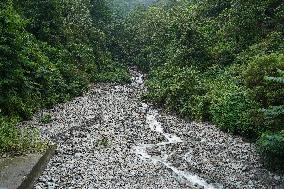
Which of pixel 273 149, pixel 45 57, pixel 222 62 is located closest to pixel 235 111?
pixel 273 149

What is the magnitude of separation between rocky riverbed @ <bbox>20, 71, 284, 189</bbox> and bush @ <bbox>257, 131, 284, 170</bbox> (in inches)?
18.8

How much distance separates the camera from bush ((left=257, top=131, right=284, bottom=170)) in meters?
15.2

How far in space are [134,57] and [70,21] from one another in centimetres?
1199

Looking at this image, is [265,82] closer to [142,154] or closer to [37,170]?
[142,154]

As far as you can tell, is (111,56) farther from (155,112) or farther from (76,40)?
(155,112)

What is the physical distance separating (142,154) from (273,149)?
6513 mm

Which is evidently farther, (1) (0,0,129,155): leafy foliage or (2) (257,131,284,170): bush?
(1) (0,0,129,155): leafy foliage

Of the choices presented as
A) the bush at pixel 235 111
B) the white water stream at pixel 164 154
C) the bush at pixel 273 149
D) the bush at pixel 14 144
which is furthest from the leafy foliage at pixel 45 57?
the bush at pixel 235 111

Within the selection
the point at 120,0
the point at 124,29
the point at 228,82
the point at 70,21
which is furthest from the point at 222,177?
the point at 120,0

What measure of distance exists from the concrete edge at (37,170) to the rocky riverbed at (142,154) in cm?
23

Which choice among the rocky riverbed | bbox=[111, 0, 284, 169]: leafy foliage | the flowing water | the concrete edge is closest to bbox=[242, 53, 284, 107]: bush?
bbox=[111, 0, 284, 169]: leafy foliage

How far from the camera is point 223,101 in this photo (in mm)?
24891

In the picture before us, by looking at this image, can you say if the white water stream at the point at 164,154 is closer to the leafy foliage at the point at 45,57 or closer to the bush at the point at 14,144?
the bush at the point at 14,144

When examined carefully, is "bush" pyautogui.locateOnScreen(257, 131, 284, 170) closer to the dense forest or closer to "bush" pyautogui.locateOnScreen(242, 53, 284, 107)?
the dense forest
